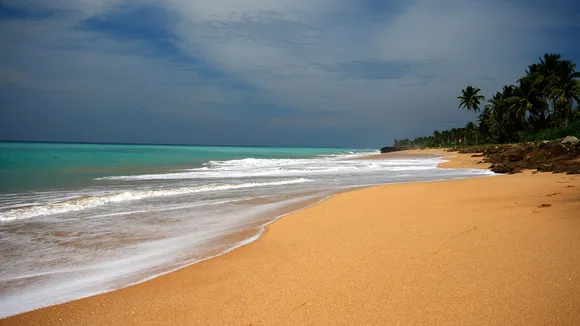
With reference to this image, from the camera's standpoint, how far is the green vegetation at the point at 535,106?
48.6 metres

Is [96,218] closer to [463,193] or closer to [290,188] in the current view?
[290,188]

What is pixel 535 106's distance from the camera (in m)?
56.1

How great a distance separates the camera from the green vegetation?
48.6 meters

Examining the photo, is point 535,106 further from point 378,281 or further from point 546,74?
point 378,281

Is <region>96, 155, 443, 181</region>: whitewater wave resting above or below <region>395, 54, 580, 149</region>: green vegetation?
below

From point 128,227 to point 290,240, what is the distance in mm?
3743

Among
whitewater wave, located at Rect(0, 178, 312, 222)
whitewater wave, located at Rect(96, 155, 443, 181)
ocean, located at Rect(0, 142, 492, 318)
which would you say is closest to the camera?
ocean, located at Rect(0, 142, 492, 318)

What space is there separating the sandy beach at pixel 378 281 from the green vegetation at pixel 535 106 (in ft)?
132

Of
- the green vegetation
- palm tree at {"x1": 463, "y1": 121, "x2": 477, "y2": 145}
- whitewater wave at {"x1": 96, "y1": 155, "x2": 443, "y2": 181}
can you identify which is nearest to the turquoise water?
whitewater wave at {"x1": 96, "y1": 155, "x2": 443, "y2": 181}

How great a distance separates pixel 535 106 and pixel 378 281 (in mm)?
64993

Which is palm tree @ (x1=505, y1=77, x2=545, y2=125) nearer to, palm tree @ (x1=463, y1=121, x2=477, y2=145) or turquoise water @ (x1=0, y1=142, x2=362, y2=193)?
palm tree @ (x1=463, y1=121, x2=477, y2=145)

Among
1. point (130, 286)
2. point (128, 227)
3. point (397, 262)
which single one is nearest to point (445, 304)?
point (397, 262)

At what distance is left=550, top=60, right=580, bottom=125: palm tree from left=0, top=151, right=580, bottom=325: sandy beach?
176 ft

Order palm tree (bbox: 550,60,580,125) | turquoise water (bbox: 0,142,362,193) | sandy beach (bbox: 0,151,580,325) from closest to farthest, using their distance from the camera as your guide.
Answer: sandy beach (bbox: 0,151,580,325)
turquoise water (bbox: 0,142,362,193)
palm tree (bbox: 550,60,580,125)
